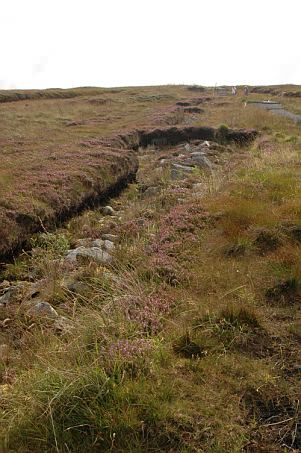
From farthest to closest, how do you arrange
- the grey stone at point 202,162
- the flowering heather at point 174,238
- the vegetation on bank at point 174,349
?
the grey stone at point 202,162, the flowering heather at point 174,238, the vegetation on bank at point 174,349

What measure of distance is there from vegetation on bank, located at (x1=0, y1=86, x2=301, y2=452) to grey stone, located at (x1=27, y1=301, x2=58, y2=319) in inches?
6.3

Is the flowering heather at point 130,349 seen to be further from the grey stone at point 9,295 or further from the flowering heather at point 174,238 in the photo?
the grey stone at point 9,295

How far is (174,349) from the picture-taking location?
5527 mm

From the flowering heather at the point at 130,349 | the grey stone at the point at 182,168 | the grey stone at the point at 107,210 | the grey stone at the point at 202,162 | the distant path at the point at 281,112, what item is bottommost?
the grey stone at the point at 107,210

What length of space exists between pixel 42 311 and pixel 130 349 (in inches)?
109

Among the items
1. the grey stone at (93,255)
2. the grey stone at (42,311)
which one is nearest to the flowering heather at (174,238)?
the grey stone at (93,255)

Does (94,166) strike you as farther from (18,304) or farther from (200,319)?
(200,319)

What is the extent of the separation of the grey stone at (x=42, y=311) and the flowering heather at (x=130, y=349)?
2237mm

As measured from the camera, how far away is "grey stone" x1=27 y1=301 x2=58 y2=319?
282 inches

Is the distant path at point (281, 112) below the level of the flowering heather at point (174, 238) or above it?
above

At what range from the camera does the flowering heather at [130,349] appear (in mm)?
4895

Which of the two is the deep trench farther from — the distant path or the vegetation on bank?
the vegetation on bank

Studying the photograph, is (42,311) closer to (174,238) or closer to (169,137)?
(174,238)

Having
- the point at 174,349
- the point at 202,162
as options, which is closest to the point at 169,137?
the point at 202,162
